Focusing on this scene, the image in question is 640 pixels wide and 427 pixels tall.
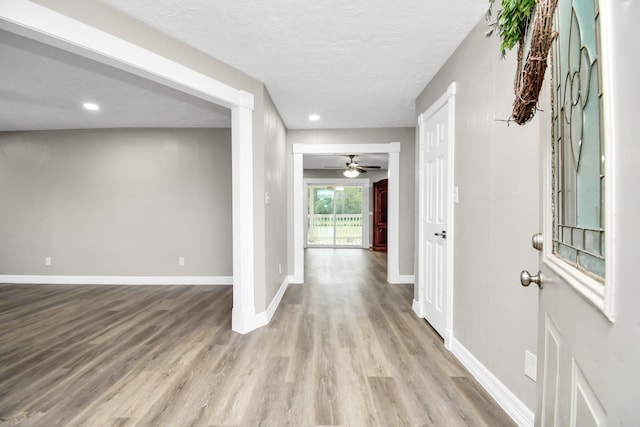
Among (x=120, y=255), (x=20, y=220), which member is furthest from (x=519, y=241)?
(x=20, y=220)

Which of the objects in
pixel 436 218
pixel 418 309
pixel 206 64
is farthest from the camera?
pixel 418 309

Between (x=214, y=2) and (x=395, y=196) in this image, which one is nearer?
(x=214, y=2)

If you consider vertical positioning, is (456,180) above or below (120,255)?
above

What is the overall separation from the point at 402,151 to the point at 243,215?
2.98 m

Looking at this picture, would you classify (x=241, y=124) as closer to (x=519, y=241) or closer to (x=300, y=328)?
(x=300, y=328)

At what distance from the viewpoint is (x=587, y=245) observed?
25.9 inches

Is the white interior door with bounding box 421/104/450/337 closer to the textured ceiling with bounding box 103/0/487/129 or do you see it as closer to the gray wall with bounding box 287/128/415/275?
the textured ceiling with bounding box 103/0/487/129

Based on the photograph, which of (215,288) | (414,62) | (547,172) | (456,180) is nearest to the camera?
(547,172)

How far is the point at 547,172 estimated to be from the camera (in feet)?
2.87

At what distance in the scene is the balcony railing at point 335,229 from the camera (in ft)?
29.6

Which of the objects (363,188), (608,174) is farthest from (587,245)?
(363,188)

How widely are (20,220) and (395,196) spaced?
601cm

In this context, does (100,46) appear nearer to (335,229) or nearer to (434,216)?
(434,216)

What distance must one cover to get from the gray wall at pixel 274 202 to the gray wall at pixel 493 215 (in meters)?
1.84
